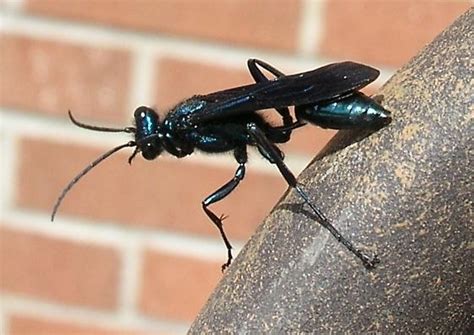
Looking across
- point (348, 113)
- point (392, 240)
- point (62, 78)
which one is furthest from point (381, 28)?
point (392, 240)

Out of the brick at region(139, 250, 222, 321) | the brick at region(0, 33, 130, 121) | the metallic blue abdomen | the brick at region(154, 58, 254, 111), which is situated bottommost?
the metallic blue abdomen

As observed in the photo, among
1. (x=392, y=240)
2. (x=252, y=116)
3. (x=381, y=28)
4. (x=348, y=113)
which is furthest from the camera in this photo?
(x=381, y=28)

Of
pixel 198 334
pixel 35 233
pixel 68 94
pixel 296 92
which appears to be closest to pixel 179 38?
pixel 68 94

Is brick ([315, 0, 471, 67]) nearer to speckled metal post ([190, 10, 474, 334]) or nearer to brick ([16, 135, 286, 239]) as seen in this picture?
brick ([16, 135, 286, 239])

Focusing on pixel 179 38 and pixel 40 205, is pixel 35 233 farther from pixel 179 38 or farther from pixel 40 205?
pixel 179 38

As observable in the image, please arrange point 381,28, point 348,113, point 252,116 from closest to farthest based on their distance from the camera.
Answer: point 348,113 → point 252,116 → point 381,28

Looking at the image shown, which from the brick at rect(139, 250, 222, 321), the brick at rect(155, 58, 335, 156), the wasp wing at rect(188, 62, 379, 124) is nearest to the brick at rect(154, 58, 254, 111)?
the brick at rect(155, 58, 335, 156)

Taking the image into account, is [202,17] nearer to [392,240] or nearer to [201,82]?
[201,82]
